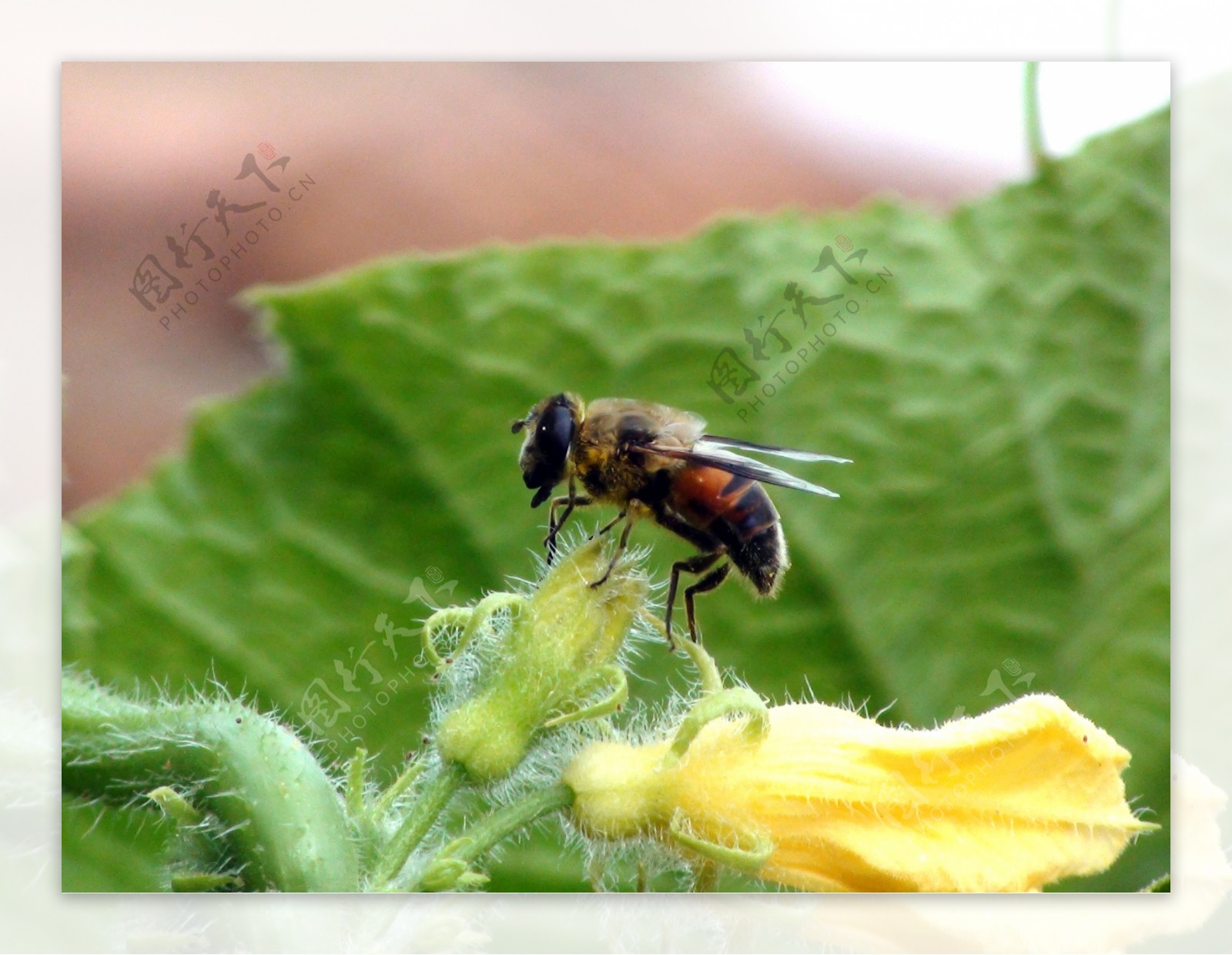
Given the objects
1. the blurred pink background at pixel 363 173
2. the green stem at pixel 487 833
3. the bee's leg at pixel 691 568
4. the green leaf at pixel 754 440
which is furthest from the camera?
the green leaf at pixel 754 440

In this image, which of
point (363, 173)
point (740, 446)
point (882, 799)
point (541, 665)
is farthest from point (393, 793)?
point (363, 173)

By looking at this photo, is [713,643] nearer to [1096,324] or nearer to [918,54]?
[1096,324]

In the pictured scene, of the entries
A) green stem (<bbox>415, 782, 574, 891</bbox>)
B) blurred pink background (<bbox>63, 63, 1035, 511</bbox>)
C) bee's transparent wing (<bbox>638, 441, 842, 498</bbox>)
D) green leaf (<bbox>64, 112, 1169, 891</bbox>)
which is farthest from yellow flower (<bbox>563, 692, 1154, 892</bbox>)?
blurred pink background (<bbox>63, 63, 1035, 511</bbox>)

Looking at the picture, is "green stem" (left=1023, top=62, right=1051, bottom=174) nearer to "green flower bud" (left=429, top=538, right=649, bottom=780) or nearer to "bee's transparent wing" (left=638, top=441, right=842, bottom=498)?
"bee's transparent wing" (left=638, top=441, right=842, bottom=498)

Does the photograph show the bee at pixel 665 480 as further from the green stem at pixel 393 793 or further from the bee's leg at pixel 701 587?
the green stem at pixel 393 793

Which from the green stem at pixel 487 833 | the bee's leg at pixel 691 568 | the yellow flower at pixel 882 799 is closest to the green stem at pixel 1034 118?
the bee's leg at pixel 691 568

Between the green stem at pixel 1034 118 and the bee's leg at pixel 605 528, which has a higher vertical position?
the green stem at pixel 1034 118
